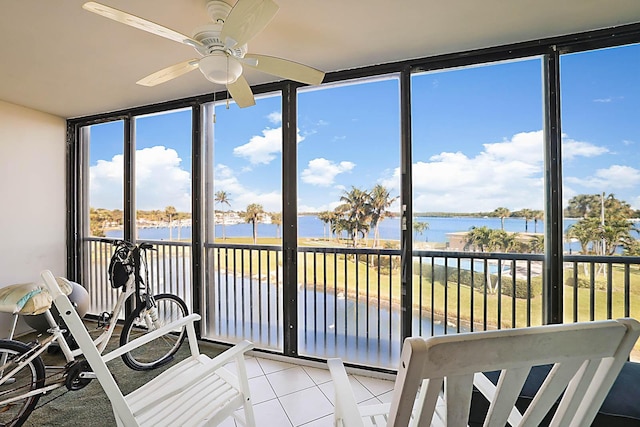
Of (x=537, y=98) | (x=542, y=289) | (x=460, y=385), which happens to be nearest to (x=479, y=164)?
(x=537, y=98)

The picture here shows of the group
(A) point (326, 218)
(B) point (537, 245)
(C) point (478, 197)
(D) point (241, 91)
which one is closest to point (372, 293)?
(A) point (326, 218)

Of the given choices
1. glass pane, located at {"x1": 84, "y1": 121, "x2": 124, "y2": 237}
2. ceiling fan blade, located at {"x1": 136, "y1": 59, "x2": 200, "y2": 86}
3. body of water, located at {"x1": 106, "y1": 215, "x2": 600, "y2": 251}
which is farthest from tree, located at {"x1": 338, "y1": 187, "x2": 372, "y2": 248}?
glass pane, located at {"x1": 84, "y1": 121, "x2": 124, "y2": 237}

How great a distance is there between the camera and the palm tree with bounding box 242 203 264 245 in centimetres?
299

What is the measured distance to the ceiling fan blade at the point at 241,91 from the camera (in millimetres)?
1914

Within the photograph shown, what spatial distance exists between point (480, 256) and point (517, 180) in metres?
0.62

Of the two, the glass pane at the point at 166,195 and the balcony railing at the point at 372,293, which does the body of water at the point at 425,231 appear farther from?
the glass pane at the point at 166,195

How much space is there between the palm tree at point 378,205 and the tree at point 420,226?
9.6 inches

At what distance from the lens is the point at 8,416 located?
2.04 m

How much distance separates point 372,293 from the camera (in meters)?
2.80

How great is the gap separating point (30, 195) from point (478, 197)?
4599mm

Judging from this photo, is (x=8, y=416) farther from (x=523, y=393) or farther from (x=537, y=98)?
(x=537, y=98)

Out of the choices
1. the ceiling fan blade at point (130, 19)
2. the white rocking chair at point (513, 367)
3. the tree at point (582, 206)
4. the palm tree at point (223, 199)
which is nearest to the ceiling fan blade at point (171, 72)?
the ceiling fan blade at point (130, 19)

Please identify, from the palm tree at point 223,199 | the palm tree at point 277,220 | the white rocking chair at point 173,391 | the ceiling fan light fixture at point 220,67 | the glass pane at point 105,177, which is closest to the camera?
the white rocking chair at point 173,391

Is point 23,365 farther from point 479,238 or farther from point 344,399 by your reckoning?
point 479,238
